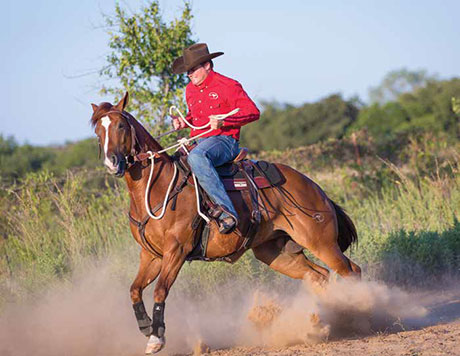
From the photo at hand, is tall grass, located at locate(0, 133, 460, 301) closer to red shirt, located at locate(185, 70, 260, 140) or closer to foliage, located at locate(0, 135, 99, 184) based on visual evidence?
red shirt, located at locate(185, 70, 260, 140)

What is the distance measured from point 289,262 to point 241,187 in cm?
129

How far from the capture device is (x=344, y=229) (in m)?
7.61

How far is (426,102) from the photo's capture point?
34.5m

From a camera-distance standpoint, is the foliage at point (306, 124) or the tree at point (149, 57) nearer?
the tree at point (149, 57)

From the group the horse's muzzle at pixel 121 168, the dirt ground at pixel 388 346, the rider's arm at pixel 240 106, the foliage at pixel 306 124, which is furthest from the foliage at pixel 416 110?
the horse's muzzle at pixel 121 168

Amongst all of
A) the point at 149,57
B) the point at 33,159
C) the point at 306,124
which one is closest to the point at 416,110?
the point at 306,124

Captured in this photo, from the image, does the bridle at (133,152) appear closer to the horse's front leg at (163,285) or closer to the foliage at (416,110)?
the horse's front leg at (163,285)

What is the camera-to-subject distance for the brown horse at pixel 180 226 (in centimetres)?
592

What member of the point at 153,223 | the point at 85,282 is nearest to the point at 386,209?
the point at 85,282

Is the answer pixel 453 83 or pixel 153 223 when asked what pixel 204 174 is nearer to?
pixel 153 223

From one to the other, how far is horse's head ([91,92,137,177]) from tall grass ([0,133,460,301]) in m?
3.57

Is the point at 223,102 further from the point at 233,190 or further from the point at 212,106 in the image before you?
the point at 233,190

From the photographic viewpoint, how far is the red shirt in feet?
22.0

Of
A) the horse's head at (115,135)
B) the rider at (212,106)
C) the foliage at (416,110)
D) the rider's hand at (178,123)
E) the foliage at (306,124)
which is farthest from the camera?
the foliage at (306,124)
